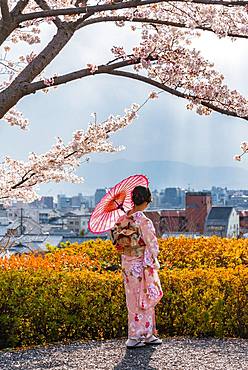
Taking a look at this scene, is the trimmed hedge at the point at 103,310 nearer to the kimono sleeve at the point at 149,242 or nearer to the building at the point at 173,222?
the kimono sleeve at the point at 149,242

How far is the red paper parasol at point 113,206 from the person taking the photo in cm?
620

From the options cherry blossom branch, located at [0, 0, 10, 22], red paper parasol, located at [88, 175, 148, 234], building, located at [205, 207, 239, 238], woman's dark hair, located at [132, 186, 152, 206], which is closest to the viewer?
cherry blossom branch, located at [0, 0, 10, 22]

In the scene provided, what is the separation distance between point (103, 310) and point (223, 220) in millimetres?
16264

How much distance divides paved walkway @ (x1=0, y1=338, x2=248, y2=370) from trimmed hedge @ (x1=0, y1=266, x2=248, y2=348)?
0.23 meters

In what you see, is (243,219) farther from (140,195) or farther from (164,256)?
(140,195)

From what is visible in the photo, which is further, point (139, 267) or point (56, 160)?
point (56, 160)

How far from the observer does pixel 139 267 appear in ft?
19.3

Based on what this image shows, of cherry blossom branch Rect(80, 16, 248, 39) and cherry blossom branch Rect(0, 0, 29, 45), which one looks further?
cherry blossom branch Rect(80, 16, 248, 39)

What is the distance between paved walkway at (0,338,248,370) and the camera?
17.6 ft

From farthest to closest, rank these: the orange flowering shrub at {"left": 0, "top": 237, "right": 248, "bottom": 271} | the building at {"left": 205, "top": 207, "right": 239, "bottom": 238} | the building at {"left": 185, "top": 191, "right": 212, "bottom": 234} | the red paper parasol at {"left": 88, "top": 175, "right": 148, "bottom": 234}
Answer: the building at {"left": 185, "top": 191, "right": 212, "bottom": 234}, the building at {"left": 205, "top": 207, "right": 239, "bottom": 238}, the orange flowering shrub at {"left": 0, "top": 237, "right": 248, "bottom": 271}, the red paper parasol at {"left": 88, "top": 175, "right": 148, "bottom": 234}

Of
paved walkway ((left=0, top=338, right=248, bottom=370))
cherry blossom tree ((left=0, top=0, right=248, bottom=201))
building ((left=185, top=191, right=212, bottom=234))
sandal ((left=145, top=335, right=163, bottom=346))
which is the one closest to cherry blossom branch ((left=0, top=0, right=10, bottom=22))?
cherry blossom tree ((left=0, top=0, right=248, bottom=201))

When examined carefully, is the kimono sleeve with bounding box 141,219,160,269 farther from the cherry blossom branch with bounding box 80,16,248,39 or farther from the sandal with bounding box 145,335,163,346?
the cherry blossom branch with bounding box 80,16,248,39

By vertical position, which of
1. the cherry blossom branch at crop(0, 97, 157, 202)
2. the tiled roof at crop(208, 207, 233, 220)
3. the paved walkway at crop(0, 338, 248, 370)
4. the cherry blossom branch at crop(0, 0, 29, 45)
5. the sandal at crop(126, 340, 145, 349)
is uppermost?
the cherry blossom branch at crop(0, 0, 29, 45)

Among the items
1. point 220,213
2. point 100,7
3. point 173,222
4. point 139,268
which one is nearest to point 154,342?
point 139,268
